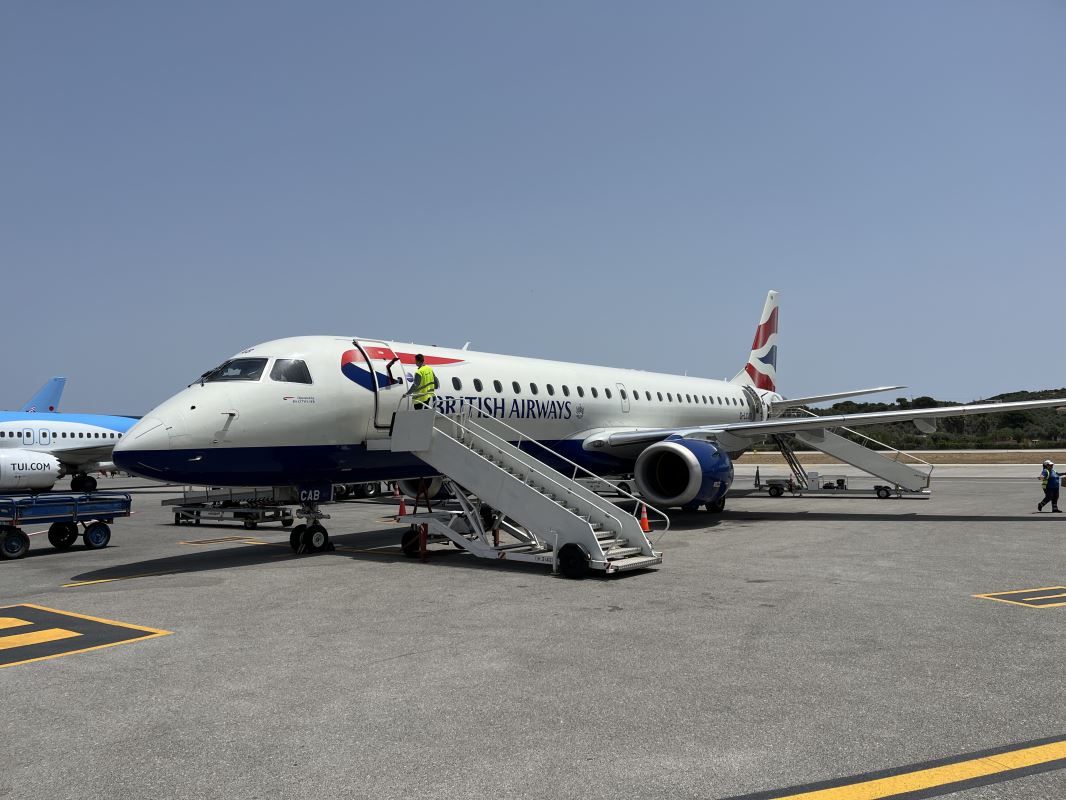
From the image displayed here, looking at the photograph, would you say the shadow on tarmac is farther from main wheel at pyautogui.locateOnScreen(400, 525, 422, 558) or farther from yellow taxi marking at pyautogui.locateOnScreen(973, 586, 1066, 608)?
yellow taxi marking at pyautogui.locateOnScreen(973, 586, 1066, 608)

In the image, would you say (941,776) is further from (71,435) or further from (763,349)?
(71,435)

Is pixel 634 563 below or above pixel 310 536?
below

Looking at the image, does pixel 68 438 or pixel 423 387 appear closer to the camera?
pixel 423 387

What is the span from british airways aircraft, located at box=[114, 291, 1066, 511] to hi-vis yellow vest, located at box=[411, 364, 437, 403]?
1.68 ft

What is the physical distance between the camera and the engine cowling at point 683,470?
17.9 metres

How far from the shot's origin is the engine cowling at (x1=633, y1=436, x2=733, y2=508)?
17.9m

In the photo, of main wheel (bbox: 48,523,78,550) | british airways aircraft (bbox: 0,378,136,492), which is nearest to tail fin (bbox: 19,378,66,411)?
british airways aircraft (bbox: 0,378,136,492)

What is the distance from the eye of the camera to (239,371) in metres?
13.8

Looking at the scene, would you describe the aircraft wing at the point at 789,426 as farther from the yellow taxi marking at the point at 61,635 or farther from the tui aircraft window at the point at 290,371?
the yellow taxi marking at the point at 61,635

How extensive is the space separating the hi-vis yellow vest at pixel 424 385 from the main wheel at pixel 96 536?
7.37 meters

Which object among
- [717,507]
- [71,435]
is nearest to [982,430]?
[717,507]

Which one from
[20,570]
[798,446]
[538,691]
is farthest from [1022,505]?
[798,446]

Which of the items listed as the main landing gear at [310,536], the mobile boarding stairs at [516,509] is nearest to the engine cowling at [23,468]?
the main landing gear at [310,536]

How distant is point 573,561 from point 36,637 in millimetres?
6621
